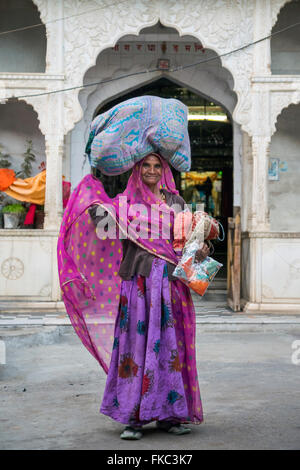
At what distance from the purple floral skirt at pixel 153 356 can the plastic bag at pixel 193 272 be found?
0.15m

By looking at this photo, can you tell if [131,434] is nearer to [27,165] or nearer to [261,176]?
[261,176]

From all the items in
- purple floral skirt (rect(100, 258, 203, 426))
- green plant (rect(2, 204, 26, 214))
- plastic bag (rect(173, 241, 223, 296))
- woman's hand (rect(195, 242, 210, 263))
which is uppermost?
green plant (rect(2, 204, 26, 214))

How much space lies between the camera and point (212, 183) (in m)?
17.8

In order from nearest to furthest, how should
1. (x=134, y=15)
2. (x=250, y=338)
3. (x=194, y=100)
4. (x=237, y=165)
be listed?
(x=250, y=338) → (x=134, y=15) → (x=237, y=165) → (x=194, y=100)

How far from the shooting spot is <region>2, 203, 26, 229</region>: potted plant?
9.73 m

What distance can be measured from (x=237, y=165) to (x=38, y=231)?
328 cm

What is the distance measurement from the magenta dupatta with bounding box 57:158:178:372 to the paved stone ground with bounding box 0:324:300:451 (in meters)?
0.51

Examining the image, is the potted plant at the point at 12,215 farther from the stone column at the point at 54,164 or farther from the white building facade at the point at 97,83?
the stone column at the point at 54,164

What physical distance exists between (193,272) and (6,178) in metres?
6.60

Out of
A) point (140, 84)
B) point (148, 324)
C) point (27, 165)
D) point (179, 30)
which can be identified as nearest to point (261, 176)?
point (179, 30)

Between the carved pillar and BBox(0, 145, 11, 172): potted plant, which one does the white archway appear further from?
the carved pillar

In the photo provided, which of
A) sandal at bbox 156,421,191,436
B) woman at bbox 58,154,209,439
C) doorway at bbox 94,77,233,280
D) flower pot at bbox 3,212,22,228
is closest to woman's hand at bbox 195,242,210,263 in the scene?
woman at bbox 58,154,209,439
